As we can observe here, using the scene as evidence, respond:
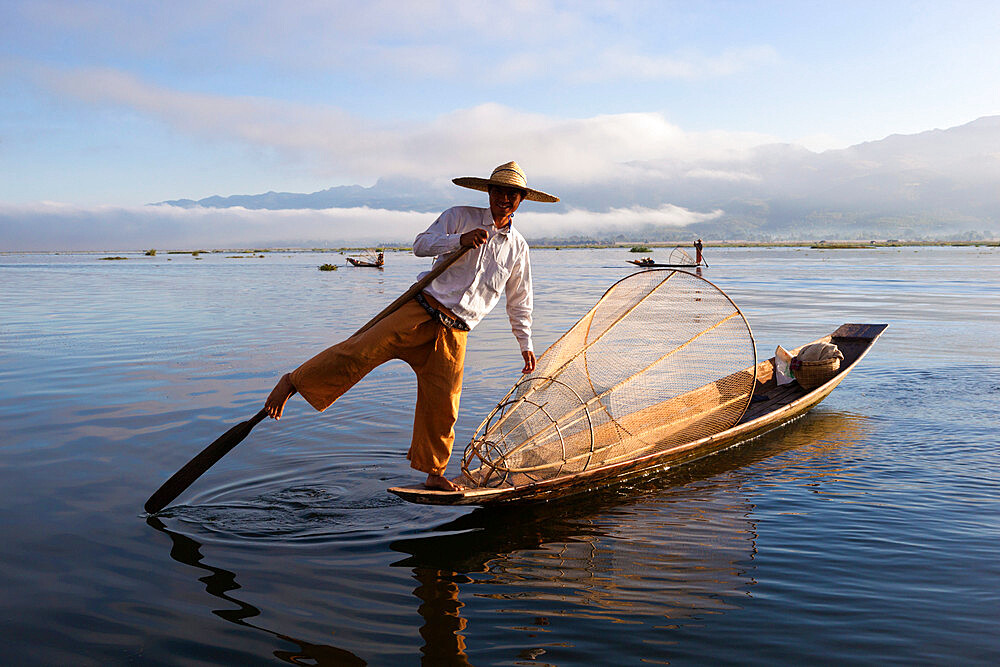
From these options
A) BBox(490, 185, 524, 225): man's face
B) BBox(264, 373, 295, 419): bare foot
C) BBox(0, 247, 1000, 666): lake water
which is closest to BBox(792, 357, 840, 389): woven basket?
BBox(0, 247, 1000, 666): lake water

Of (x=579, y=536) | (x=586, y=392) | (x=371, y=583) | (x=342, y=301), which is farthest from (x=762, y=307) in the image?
(x=371, y=583)

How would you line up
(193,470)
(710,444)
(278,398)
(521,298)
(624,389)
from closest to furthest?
(278,398)
(193,470)
(521,298)
(710,444)
(624,389)

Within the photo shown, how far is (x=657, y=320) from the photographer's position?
6.48m

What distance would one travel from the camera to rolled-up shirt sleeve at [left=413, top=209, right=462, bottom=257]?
3982 mm

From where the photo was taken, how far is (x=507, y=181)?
4012 millimetres

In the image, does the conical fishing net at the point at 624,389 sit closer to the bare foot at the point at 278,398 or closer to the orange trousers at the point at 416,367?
the orange trousers at the point at 416,367

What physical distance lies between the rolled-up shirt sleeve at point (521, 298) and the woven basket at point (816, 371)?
4.15 meters

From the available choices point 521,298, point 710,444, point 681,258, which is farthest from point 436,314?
point 681,258

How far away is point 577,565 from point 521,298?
5.54ft

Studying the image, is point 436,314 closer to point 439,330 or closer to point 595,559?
point 439,330

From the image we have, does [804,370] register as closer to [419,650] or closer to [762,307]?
[419,650]

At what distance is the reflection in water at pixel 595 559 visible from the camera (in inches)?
132

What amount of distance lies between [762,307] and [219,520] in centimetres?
1490

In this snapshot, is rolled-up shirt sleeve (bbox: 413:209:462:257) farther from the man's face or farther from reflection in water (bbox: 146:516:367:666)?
reflection in water (bbox: 146:516:367:666)
